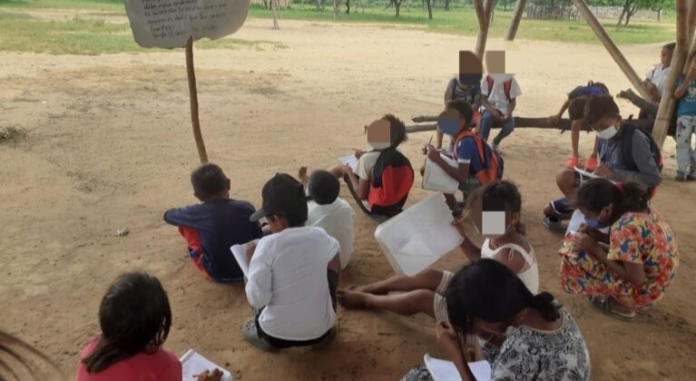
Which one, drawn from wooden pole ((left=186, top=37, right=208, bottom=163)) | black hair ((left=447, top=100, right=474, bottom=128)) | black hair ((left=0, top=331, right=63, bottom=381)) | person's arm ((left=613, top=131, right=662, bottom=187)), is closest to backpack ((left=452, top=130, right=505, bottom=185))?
black hair ((left=447, top=100, right=474, bottom=128))

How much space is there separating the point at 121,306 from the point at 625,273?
2.43m

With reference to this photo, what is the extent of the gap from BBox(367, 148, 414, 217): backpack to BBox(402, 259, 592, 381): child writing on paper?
7.92 ft

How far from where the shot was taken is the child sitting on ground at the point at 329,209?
328 cm

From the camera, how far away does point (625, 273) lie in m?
2.87

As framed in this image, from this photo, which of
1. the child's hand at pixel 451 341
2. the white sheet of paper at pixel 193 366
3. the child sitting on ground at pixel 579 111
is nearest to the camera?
the child's hand at pixel 451 341

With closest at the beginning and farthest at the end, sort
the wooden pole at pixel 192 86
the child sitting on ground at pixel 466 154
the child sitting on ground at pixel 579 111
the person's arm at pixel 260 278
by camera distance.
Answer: the person's arm at pixel 260 278 → the wooden pole at pixel 192 86 → the child sitting on ground at pixel 466 154 → the child sitting on ground at pixel 579 111

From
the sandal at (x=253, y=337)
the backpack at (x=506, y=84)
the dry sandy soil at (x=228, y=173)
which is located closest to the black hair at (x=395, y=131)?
the dry sandy soil at (x=228, y=173)

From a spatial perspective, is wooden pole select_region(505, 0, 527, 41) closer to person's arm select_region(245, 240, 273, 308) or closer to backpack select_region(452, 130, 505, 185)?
backpack select_region(452, 130, 505, 185)

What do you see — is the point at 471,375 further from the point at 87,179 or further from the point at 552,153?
the point at 552,153

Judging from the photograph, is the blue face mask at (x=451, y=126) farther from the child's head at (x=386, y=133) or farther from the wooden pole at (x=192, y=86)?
the wooden pole at (x=192, y=86)

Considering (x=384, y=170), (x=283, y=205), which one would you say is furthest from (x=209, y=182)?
(x=384, y=170)

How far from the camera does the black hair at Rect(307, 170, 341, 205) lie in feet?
10.7

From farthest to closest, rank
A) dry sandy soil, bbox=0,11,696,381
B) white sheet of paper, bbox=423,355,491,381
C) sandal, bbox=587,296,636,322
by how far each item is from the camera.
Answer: sandal, bbox=587,296,636,322
dry sandy soil, bbox=0,11,696,381
white sheet of paper, bbox=423,355,491,381

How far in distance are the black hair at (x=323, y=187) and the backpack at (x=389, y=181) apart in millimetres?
955
